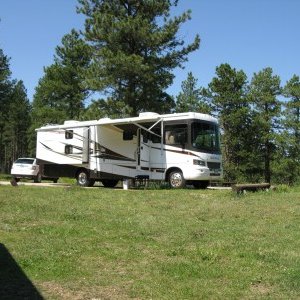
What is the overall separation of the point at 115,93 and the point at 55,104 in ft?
63.8

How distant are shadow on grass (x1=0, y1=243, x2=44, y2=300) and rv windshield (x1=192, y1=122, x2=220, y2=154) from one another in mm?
13365

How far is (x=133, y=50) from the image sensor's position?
1240 inches

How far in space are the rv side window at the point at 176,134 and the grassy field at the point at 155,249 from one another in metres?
7.32

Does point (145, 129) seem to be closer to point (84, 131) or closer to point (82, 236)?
point (84, 131)

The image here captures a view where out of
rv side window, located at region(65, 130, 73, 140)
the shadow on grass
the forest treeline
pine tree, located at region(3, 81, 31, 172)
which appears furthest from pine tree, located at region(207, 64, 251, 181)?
the shadow on grass

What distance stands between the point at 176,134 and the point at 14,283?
1452 centimetres

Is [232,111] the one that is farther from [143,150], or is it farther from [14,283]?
[14,283]

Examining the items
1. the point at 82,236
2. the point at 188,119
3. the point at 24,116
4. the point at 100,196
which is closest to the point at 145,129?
the point at 188,119

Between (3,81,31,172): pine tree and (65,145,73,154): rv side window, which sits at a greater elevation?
(3,81,31,172): pine tree

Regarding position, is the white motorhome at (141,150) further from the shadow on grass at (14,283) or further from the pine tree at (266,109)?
the pine tree at (266,109)

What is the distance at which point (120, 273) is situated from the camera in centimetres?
619

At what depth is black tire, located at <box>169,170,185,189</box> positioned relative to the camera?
19766 mm

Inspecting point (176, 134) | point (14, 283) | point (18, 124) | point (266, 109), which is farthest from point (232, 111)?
point (14, 283)

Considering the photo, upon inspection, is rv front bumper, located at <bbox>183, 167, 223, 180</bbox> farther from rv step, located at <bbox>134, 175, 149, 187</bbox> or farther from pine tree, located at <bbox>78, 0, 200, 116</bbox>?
pine tree, located at <bbox>78, 0, 200, 116</bbox>
